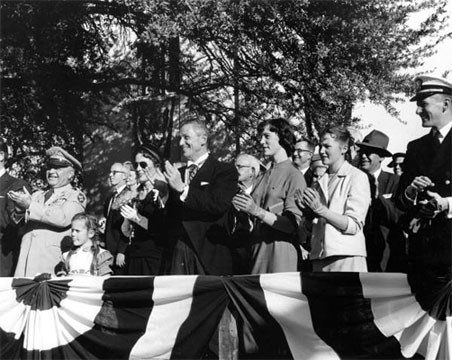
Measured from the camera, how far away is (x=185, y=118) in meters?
8.88

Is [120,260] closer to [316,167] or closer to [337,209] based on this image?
[316,167]

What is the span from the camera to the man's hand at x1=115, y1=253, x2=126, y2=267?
6.67m

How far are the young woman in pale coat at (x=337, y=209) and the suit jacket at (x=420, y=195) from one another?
1.06 ft

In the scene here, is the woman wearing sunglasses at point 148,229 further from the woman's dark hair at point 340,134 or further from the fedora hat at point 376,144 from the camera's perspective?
the fedora hat at point 376,144

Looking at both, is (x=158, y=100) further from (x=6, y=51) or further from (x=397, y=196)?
(x=397, y=196)

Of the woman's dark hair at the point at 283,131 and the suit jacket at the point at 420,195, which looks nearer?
the suit jacket at the point at 420,195

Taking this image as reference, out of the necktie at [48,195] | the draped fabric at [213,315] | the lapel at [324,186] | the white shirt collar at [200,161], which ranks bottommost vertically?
the draped fabric at [213,315]

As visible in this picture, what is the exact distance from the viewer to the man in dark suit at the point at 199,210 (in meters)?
5.99

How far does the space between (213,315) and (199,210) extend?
84 centimetres

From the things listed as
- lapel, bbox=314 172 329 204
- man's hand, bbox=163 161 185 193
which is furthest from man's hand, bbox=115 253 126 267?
lapel, bbox=314 172 329 204

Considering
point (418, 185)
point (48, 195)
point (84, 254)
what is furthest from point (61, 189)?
point (418, 185)

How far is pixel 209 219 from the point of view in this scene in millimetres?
6121

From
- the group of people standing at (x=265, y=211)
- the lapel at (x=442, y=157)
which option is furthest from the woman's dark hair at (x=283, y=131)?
the lapel at (x=442, y=157)

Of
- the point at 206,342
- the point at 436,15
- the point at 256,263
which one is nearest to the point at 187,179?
the point at 256,263
